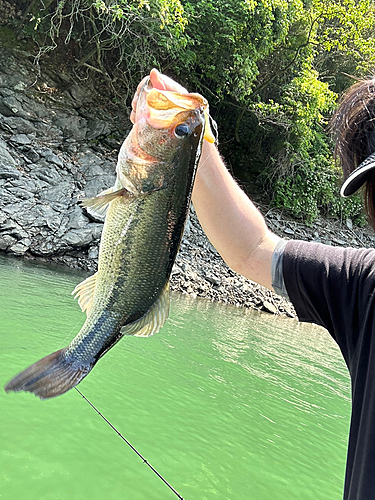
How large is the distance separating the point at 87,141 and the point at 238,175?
6.87 metres

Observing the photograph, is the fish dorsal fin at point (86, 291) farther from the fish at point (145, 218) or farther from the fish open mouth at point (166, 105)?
the fish open mouth at point (166, 105)

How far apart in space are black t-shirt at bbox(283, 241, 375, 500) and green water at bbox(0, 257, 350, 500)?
193cm

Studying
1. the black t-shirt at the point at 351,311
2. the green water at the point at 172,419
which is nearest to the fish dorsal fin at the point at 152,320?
the black t-shirt at the point at 351,311

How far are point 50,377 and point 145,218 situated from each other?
604 millimetres

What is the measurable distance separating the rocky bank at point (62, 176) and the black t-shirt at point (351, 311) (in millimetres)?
8984

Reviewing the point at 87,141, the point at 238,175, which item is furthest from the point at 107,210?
the point at 238,175

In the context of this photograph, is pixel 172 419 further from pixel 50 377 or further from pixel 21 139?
pixel 21 139

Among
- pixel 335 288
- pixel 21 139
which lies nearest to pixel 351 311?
pixel 335 288

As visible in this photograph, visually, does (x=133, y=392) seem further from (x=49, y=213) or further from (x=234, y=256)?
(x=49, y=213)

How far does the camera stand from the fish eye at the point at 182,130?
1433mm

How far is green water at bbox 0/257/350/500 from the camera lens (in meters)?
2.71

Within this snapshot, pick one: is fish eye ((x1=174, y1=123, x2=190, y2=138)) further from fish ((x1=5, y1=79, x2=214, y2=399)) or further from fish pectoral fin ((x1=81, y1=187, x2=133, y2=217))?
fish pectoral fin ((x1=81, y1=187, x2=133, y2=217))

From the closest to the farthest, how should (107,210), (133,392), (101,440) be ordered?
(107,210)
(101,440)
(133,392)

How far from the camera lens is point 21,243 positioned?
9.48 meters
